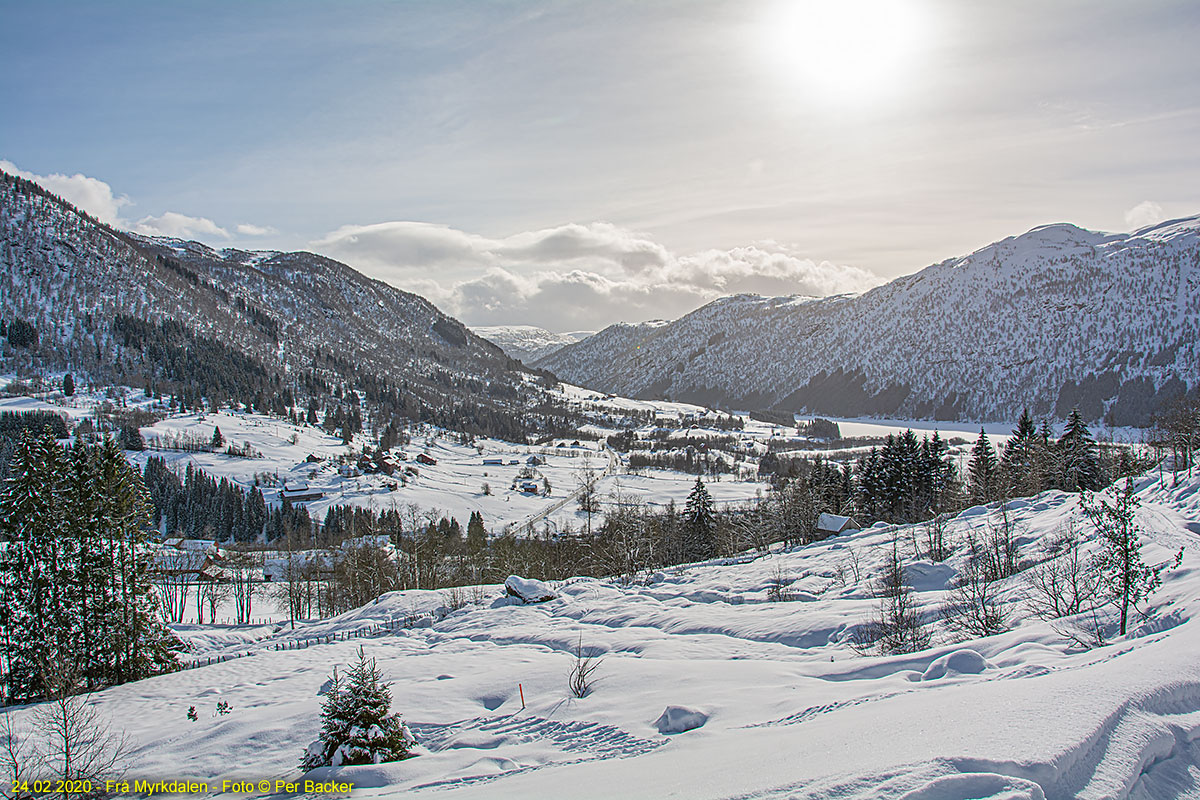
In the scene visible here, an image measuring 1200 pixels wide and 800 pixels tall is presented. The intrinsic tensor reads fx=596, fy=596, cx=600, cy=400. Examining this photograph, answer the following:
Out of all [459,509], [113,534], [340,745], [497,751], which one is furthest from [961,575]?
[459,509]

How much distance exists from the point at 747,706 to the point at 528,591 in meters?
31.4

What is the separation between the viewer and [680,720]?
40.9 ft

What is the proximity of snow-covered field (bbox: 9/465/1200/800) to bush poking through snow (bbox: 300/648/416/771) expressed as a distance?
775 millimetres

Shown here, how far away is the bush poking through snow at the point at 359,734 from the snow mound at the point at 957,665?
38.3 ft

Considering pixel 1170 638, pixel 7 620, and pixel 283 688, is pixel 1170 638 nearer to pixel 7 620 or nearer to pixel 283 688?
pixel 283 688

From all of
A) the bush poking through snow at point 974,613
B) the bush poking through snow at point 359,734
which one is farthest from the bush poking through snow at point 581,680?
the bush poking through snow at point 974,613

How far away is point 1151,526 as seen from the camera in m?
31.0

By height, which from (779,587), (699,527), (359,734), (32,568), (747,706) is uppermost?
(32,568)

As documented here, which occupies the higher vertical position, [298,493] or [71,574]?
[298,493]

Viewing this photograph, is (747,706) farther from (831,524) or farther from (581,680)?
(831,524)

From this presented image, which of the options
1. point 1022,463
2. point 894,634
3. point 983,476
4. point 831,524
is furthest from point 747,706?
point 983,476

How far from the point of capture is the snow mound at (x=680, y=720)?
40.6 feet

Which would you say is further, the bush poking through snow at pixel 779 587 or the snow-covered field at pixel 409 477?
the snow-covered field at pixel 409 477

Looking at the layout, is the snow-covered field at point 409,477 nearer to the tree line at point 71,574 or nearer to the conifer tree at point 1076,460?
the conifer tree at point 1076,460
